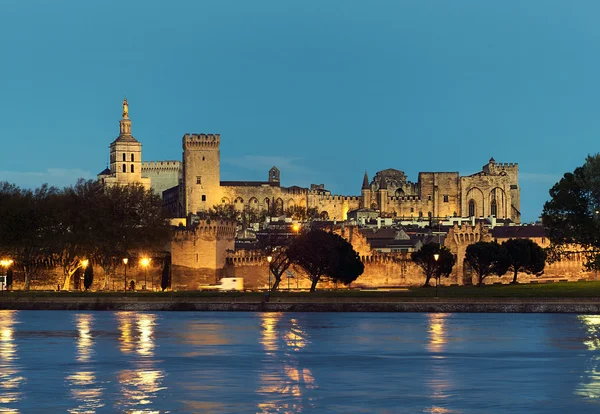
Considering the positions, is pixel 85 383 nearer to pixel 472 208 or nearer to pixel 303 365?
pixel 303 365

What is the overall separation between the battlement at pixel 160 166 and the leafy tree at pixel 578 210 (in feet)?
392

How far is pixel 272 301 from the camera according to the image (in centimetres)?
6009

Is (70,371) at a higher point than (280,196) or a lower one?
lower

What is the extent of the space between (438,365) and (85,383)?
30.1 ft

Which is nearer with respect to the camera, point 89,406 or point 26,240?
point 89,406

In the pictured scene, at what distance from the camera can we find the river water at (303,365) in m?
27.1

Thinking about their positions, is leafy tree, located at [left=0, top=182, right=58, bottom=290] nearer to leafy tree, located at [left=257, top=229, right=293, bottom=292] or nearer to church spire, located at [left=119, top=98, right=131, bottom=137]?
leafy tree, located at [left=257, top=229, right=293, bottom=292]

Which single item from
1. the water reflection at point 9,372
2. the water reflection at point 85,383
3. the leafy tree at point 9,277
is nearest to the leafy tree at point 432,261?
the leafy tree at point 9,277

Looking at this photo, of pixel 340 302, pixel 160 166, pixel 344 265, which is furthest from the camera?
pixel 160 166

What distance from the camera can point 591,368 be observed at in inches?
1312

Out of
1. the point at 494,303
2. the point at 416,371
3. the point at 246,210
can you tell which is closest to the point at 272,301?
the point at 494,303

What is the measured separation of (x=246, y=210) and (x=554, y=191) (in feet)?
314

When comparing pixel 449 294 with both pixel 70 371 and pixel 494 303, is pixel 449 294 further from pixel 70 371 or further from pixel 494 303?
pixel 70 371

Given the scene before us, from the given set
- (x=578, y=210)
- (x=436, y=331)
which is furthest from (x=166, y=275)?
(x=436, y=331)
